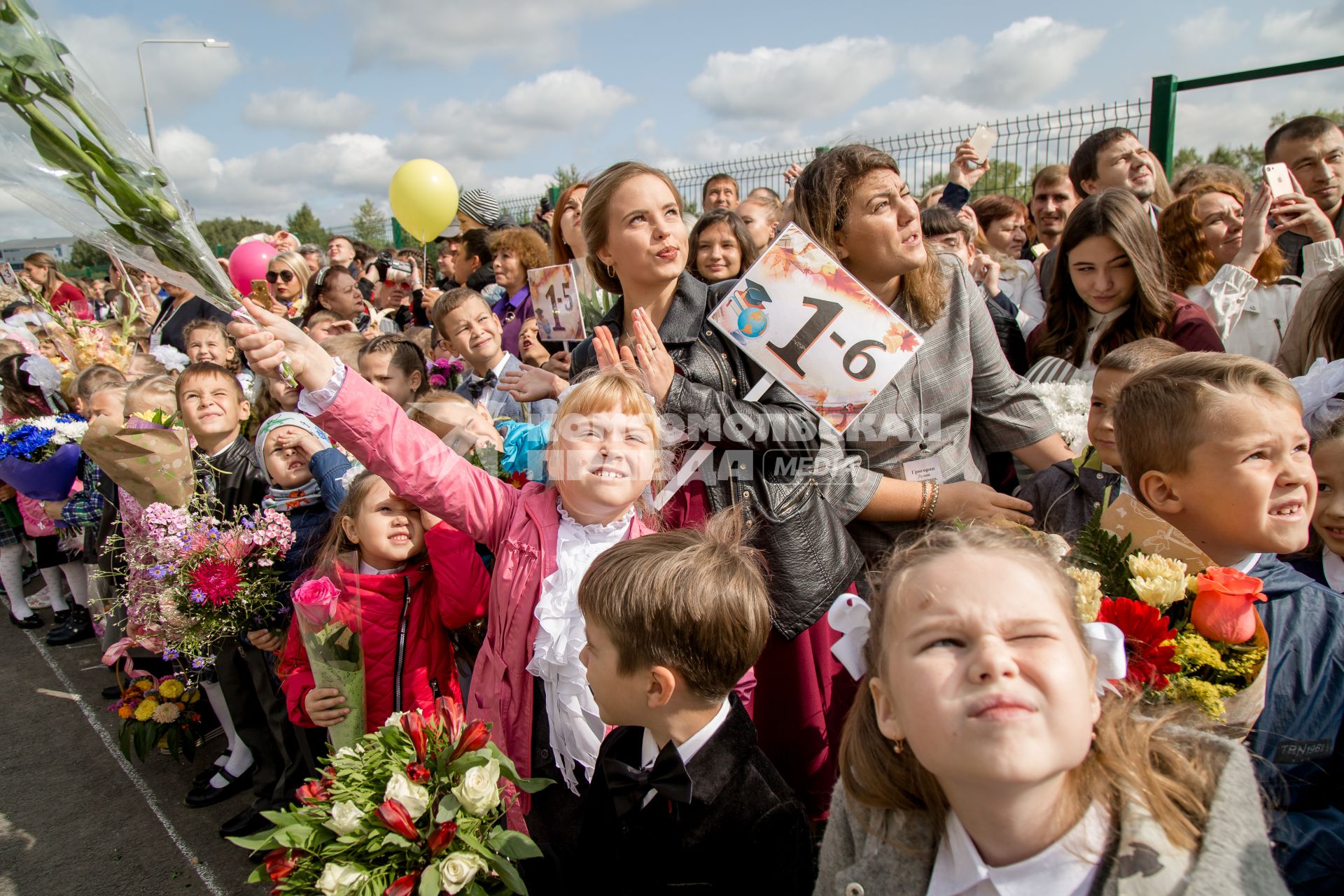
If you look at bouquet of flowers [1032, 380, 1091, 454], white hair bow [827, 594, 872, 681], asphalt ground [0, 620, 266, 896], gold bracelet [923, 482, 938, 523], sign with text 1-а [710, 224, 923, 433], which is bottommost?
asphalt ground [0, 620, 266, 896]

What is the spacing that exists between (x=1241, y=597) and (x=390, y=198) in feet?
22.1

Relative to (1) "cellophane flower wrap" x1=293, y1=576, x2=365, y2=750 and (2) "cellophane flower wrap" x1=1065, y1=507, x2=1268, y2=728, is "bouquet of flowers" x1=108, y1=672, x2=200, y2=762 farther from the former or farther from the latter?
(2) "cellophane flower wrap" x1=1065, y1=507, x2=1268, y2=728

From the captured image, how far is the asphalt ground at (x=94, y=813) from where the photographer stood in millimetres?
2951

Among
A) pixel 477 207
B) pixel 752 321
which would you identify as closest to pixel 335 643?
pixel 752 321

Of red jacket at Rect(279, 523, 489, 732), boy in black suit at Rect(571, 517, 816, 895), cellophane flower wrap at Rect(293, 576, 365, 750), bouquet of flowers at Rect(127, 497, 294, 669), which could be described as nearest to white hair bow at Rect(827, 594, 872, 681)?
boy in black suit at Rect(571, 517, 816, 895)

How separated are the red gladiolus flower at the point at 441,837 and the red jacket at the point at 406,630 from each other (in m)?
1.01

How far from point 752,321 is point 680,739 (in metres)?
1.21

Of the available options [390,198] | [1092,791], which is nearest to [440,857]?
[1092,791]

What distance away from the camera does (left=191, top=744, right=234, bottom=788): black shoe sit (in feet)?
11.4

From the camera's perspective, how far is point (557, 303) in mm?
3479

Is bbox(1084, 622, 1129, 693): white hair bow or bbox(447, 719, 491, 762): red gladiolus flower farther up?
bbox(1084, 622, 1129, 693): white hair bow

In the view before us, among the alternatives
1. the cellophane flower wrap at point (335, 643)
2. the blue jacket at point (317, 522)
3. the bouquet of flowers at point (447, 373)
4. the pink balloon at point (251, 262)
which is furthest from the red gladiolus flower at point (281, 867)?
the pink balloon at point (251, 262)

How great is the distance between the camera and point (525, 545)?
2.06 metres

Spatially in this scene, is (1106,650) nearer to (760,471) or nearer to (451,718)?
(760,471)
